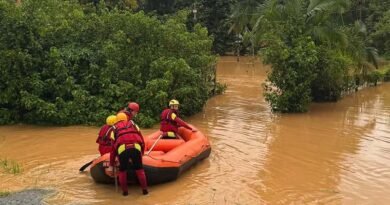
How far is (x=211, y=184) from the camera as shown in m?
9.62

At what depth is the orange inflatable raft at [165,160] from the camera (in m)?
9.13

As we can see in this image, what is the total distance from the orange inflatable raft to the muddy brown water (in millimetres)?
200

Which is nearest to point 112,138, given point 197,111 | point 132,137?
point 132,137

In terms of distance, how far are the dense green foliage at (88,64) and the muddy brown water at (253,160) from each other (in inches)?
29.4

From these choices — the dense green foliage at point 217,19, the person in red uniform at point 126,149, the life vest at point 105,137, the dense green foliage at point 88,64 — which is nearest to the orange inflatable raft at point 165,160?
the person in red uniform at point 126,149

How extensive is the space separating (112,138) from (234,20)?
3120cm

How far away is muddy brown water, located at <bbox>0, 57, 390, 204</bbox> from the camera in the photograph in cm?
901

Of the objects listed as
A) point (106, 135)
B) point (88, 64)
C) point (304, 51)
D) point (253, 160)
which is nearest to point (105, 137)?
point (106, 135)

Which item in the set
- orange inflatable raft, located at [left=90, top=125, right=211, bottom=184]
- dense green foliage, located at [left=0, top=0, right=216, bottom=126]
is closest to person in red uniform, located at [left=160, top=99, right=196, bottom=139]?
orange inflatable raft, located at [left=90, top=125, right=211, bottom=184]

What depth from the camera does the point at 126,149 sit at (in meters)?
8.58

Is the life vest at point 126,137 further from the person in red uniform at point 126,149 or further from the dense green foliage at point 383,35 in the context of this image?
the dense green foliage at point 383,35

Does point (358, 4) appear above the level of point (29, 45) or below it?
above

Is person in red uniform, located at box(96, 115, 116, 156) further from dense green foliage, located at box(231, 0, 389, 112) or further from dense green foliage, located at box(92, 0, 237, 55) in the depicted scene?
dense green foliage, located at box(92, 0, 237, 55)

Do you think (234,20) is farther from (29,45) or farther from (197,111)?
(29,45)
